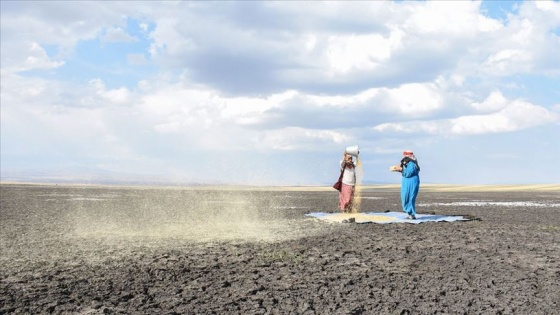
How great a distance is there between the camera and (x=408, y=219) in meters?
16.4

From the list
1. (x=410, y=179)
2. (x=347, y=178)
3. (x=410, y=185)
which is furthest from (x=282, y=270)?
(x=347, y=178)

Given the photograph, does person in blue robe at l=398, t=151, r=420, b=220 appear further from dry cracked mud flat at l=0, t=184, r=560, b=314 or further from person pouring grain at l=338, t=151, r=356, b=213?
dry cracked mud flat at l=0, t=184, r=560, b=314

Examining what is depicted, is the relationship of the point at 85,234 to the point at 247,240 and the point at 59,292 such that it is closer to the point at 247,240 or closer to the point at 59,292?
the point at 247,240

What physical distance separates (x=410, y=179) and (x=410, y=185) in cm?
24

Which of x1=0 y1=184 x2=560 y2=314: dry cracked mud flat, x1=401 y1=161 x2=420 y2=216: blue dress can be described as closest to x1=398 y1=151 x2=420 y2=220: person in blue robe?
x1=401 y1=161 x2=420 y2=216: blue dress

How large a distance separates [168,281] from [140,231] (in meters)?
6.61

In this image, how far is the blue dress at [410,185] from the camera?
1636 centimetres

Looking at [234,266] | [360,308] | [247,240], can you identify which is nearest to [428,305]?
[360,308]

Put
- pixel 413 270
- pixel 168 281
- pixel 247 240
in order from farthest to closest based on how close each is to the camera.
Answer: pixel 247 240, pixel 413 270, pixel 168 281

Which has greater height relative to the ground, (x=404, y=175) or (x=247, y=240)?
(x=404, y=175)

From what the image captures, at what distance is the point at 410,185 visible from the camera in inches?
645

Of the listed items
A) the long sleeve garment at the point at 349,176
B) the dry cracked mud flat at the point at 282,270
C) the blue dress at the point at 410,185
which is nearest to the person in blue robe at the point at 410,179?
the blue dress at the point at 410,185

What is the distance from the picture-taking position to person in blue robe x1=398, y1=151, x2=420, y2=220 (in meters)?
16.4

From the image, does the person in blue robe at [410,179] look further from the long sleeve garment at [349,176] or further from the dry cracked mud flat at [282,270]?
the dry cracked mud flat at [282,270]
